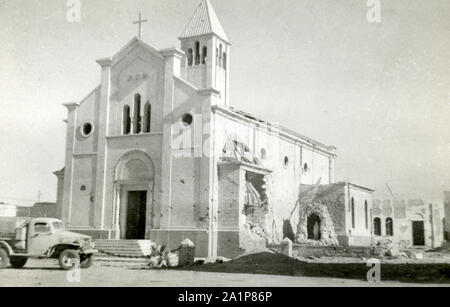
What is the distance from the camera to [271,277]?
60.2 feet

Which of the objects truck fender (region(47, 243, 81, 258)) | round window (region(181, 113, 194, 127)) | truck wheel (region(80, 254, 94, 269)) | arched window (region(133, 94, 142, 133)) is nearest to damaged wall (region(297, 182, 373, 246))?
round window (region(181, 113, 194, 127))

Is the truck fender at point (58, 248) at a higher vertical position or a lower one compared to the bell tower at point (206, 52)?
lower

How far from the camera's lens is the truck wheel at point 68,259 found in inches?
800

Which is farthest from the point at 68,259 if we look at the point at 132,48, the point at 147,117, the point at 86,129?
the point at 132,48

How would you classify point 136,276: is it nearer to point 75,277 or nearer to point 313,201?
point 75,277

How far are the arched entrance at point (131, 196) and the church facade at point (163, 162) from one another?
58mm

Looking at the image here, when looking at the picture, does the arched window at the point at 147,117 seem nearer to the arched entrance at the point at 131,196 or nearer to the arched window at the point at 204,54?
the arched entrance at the point at 131,196

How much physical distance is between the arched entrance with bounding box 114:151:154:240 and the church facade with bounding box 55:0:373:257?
6cm

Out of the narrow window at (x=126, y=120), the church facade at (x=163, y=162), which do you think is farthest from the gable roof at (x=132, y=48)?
the narrow window at (x=126, y=120)

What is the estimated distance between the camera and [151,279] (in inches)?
679

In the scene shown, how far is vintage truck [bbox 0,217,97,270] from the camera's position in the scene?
20.3 m

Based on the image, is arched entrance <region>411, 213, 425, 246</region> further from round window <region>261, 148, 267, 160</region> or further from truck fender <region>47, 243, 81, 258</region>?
truck fender <region>47, 243, 81, 258</region>

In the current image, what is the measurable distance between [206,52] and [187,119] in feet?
28.7

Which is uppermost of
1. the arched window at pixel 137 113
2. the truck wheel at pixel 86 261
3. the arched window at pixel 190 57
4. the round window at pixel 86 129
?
the arched window at pixel 190 57
